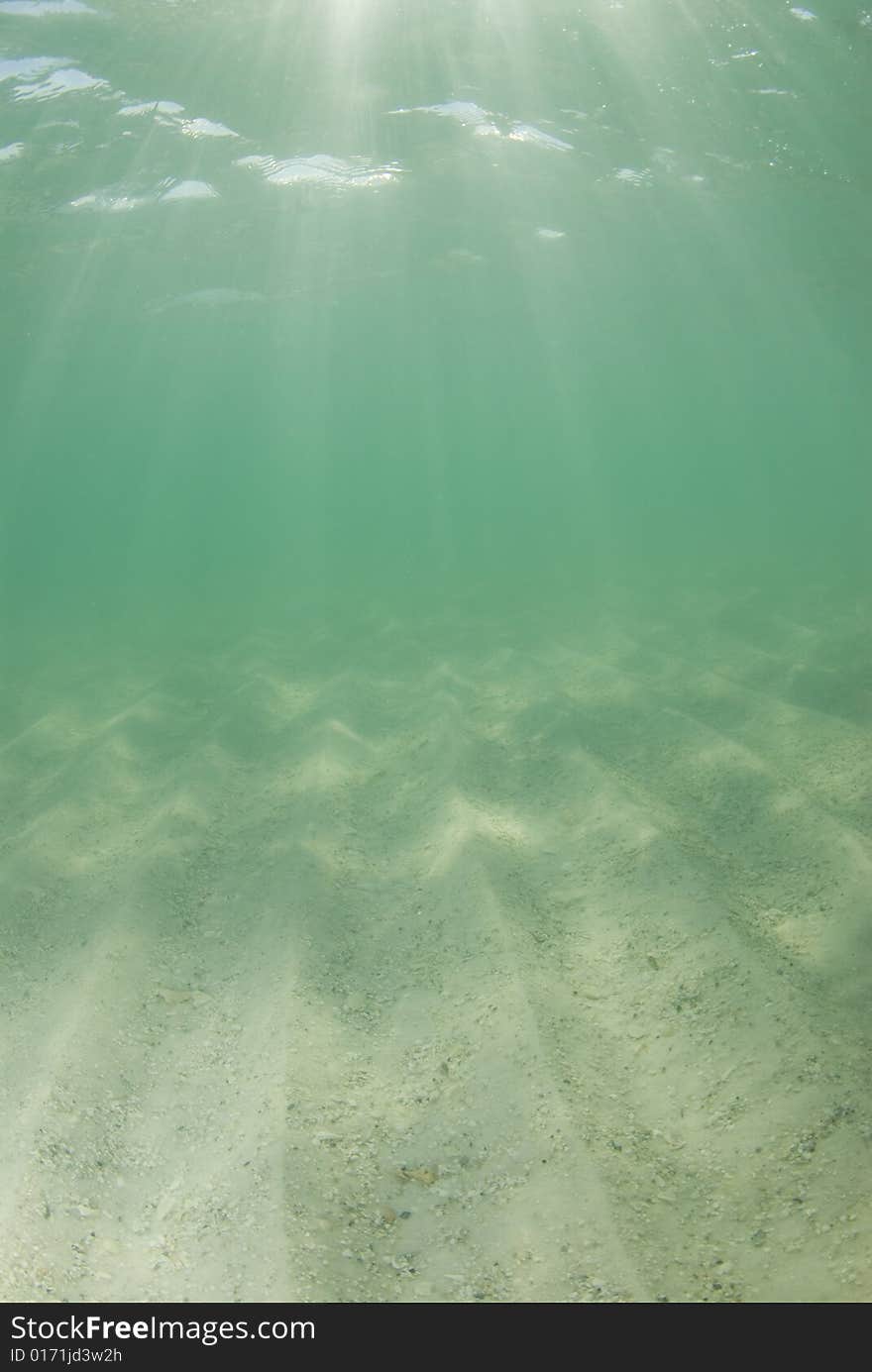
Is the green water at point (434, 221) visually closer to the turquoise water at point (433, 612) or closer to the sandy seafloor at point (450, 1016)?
the turquoise water at point (433, 612)

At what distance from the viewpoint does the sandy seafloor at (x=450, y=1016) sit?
2270mm

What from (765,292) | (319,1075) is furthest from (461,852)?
(765,292)

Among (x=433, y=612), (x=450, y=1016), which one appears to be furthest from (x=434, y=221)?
(x=450, y=1016)

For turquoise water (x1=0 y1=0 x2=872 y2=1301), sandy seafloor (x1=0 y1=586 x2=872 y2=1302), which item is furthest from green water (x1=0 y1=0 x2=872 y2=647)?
sandy seafloor (x1=0 y1=586 x2=872 y2=1302)

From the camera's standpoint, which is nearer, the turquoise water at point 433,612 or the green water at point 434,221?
the turquoise water at point 433,612

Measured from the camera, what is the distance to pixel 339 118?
13.1 metres

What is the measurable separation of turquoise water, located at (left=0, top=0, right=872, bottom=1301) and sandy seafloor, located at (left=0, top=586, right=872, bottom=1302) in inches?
1.1

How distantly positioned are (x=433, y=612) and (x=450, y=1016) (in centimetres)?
1133

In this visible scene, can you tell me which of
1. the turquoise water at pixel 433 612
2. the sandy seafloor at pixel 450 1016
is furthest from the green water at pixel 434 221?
the sandy seafloor at pixel 450 1016

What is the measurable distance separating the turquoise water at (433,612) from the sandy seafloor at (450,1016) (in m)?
0.03

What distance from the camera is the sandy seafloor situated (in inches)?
89.4

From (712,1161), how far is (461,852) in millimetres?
2195

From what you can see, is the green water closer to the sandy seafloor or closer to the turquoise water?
the turquoise water

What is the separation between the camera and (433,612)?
1426 centimetres
